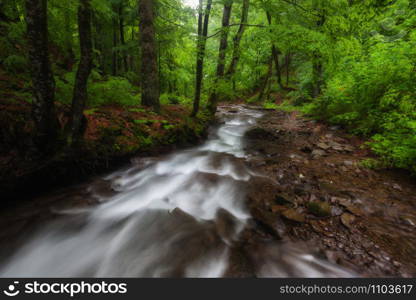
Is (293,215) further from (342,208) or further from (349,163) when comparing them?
(349,163)

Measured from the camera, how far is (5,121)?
3.40m

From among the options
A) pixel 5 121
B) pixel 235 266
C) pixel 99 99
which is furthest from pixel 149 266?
pixel 99 99

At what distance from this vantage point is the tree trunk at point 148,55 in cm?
661

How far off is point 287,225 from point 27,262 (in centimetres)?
402

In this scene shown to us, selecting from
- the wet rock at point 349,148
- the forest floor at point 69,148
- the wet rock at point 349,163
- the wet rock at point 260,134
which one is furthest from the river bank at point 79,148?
the wet rock at point 349,148

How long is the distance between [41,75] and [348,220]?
18.6ft

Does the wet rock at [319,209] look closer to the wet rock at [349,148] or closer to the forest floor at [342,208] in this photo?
the forest floor at [342,208]

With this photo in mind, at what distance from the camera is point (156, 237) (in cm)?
320

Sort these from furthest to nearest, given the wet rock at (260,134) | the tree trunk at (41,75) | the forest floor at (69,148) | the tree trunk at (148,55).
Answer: the wet rock at (260,134)
the tree trunk at (148,55)
the forest floor at (69,148)
the tree trunk at (41,75)

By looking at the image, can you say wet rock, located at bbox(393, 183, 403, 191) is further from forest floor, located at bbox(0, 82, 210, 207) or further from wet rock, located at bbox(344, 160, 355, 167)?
forest floor, located at bbox(0, 82, 210, 207)

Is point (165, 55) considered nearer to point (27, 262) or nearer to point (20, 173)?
point (20, 173)

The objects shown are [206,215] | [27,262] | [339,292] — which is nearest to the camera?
[339,292]

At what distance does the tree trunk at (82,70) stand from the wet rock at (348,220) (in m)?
5.35

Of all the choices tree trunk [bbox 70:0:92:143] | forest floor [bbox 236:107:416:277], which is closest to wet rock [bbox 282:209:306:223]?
forest floor [bbox 236:107:416:277]
